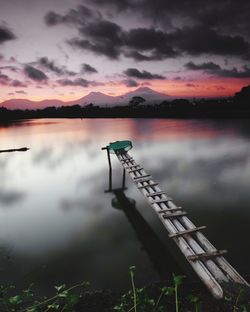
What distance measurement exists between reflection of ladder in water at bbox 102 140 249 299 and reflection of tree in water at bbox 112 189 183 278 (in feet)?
4.04

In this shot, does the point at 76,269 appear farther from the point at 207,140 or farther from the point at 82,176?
the point at 207,140

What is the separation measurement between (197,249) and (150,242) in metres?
3.25

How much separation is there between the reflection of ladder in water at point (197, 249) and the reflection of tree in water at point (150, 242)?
123 centimetres

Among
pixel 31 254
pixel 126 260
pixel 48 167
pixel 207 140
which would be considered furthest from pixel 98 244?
pixel 207 140

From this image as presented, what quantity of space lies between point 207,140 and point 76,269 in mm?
27564

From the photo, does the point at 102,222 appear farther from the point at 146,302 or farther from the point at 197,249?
the point at 146,302

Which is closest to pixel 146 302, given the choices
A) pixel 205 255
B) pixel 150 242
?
pixel 205 255

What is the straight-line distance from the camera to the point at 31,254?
7.98 metres

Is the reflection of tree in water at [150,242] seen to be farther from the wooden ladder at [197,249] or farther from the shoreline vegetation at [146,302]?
the shoreline vegetation at [146,302]

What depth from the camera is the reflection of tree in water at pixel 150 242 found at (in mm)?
6948

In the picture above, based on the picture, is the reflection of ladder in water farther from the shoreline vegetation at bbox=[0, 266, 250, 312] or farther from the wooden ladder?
the shoreline vegetation at bbox=[0, 266, 250, 312]

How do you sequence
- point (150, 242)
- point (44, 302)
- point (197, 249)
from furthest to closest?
1. point (150, 242)
2. point (197, 249)
3. point (44, 302)

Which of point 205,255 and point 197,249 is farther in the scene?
point 197,249

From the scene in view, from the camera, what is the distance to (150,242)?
850 cm
